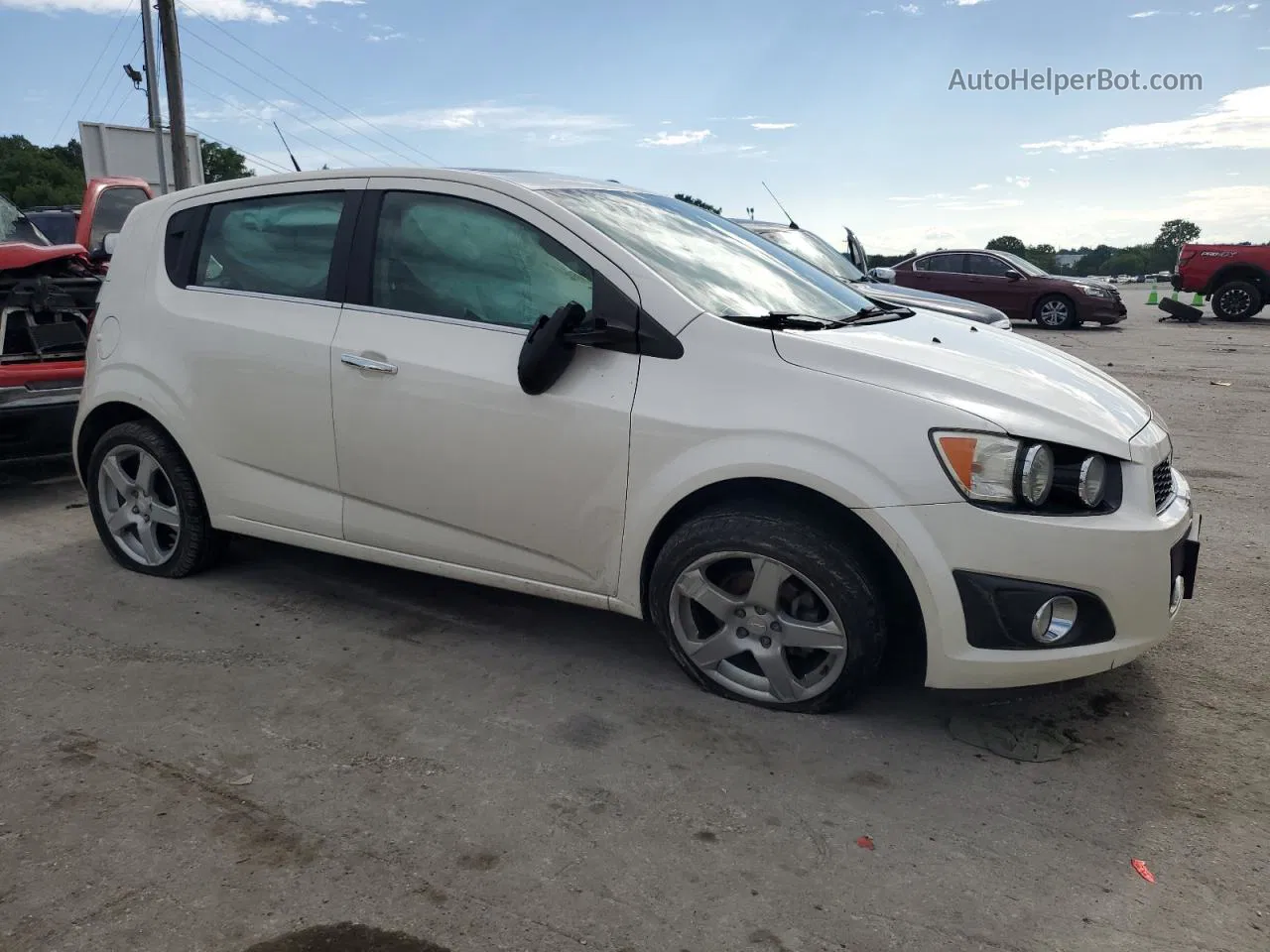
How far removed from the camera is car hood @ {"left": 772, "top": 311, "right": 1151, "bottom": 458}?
2.94m

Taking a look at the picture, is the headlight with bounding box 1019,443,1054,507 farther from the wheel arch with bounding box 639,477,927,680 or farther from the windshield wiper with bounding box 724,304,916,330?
the windshield wiper with bounding box 724,304,916,330

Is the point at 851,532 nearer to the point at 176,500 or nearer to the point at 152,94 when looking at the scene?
the point at 176,500

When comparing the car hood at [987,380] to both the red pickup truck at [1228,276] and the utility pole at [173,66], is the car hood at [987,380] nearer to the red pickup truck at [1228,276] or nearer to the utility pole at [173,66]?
the red pickup truck at [1228,276]

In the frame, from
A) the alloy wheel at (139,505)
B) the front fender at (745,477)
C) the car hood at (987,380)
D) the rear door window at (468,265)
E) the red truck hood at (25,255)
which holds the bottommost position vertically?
the alloy wheel at (139,505)

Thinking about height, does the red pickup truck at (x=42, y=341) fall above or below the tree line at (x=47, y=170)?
below

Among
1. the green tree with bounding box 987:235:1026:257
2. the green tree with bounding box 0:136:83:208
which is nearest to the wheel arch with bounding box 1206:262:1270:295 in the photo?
the green tree with bounding box 987:235:1026:257

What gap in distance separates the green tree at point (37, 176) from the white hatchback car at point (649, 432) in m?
60.6

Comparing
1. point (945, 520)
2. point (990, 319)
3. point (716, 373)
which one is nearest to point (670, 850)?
point (945, 520)

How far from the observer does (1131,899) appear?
2.37 metres

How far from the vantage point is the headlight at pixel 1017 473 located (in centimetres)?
283

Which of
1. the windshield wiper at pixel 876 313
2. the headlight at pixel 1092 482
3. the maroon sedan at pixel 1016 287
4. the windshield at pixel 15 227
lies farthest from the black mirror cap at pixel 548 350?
the maroon sedan at pixel 1016 287

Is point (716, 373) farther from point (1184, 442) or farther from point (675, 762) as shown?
point (1184, 442)

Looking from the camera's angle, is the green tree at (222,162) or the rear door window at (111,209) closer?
the rear door window at (111,209)

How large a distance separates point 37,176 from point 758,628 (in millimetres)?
71303
